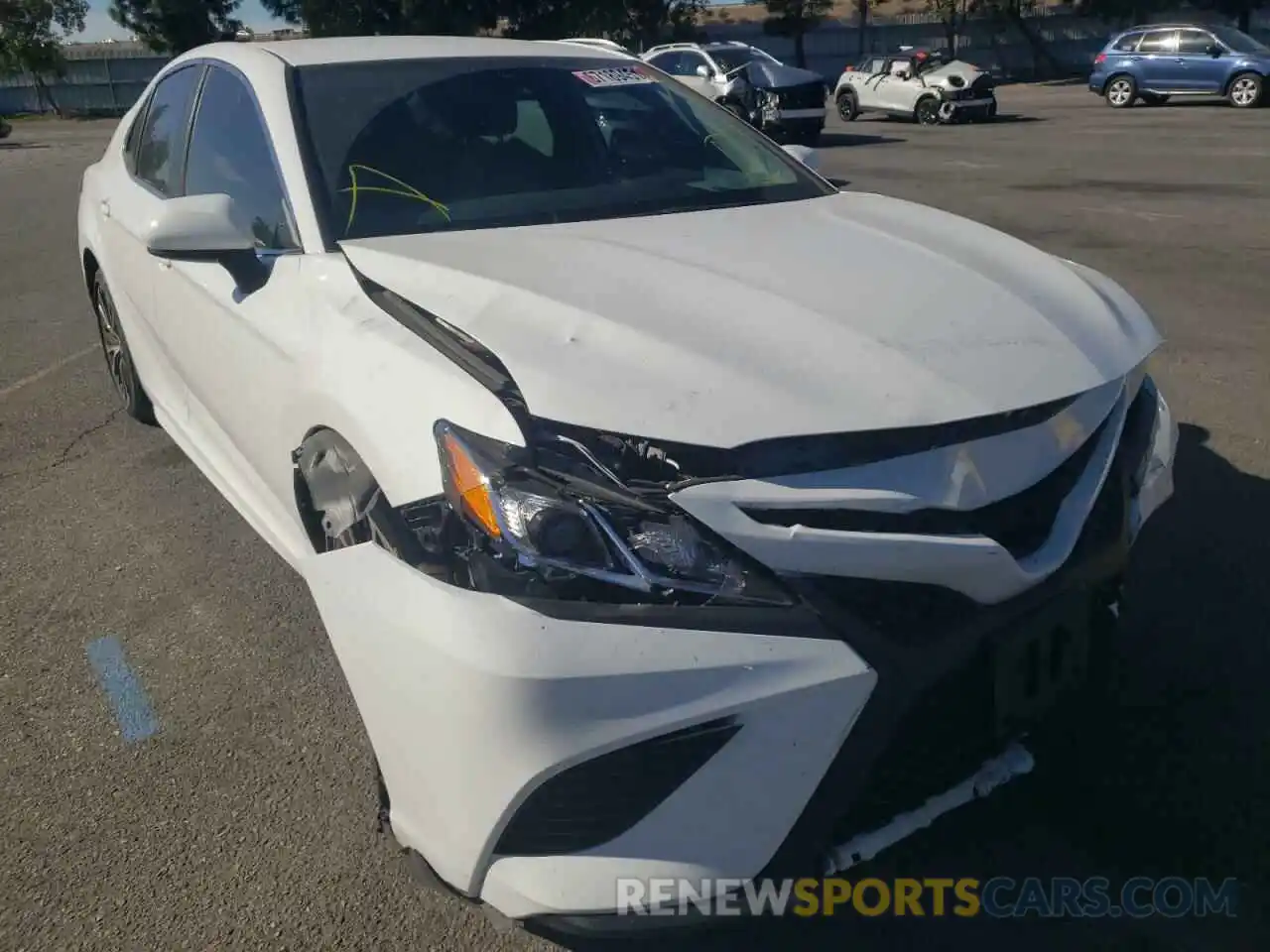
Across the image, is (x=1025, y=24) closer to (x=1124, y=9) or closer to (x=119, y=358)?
(x=1124, y=9)

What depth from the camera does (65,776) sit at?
2873 mm

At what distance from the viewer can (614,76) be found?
390cm

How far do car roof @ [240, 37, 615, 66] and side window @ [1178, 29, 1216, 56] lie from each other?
23878 mm

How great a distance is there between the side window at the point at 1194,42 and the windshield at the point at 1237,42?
0.88 ft

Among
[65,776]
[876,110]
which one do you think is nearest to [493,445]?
[65,776]

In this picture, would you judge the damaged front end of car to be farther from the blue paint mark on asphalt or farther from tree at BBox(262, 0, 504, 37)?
tree at BBox(262, 0, 504, 37)

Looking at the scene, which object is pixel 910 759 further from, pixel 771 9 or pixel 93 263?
pixel 771 9

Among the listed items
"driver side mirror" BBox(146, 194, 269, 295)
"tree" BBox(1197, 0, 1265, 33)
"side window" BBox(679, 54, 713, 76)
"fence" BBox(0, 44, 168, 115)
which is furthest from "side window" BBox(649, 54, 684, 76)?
"fence" BBox(0, 44, 168, 115)

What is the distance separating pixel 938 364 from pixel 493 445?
826 millimetres

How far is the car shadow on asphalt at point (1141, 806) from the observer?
7.44ft

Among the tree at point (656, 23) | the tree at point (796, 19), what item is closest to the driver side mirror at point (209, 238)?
the tree at point (656, 23)

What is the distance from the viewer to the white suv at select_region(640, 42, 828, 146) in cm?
1958

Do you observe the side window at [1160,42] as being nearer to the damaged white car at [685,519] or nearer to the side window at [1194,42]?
the side window at [1194,42]

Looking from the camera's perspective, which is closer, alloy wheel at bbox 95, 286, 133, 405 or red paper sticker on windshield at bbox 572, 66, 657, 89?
red paper sticker on windshield at bbox 572, 66, 657, 89
